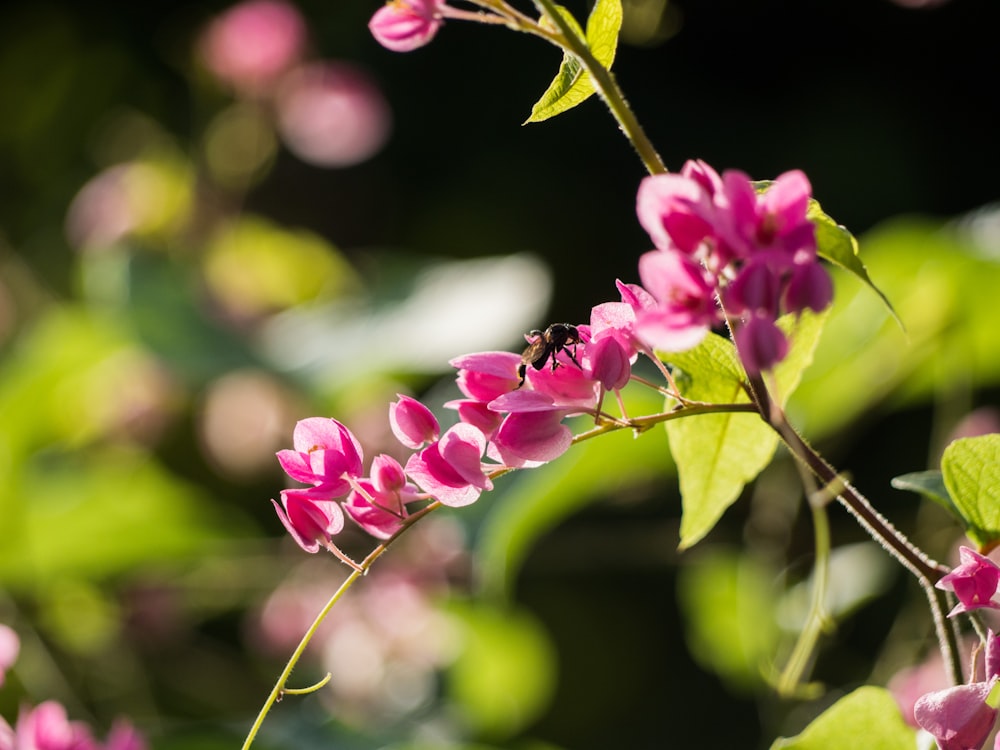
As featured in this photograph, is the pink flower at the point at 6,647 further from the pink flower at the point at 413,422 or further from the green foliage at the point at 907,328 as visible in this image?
the green foliage at the point at 907,328

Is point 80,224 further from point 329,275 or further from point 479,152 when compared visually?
point 479,152

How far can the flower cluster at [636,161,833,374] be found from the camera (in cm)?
23

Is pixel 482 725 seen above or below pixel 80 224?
below

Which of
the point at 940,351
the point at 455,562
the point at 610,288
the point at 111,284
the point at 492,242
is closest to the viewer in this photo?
the point at 940,351

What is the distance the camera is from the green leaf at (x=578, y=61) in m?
0.27

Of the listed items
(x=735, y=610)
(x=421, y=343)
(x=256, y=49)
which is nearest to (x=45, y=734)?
(x=735, y=610)

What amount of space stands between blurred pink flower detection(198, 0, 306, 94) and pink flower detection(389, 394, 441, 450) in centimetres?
91

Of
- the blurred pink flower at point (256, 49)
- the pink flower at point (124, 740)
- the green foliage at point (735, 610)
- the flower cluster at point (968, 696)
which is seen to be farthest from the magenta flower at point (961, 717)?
the blurred pink flower at point (256, 49)

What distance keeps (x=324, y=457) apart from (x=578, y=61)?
0.11 meters

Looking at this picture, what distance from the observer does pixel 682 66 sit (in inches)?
67.8

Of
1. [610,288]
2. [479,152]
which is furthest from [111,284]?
[479,152]

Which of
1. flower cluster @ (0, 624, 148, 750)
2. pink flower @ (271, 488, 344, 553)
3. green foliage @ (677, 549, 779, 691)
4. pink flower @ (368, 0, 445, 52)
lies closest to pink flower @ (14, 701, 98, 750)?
flower cluster @ (0, 624, 148, 750)

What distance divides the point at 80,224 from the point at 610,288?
66 centimetres

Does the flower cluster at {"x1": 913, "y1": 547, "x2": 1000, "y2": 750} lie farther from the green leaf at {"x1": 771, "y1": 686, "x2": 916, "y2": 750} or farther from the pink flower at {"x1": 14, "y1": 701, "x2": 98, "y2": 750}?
the pink flower at {"x1": 14, "y1": 701, "x2": 98, "y2": 750}
